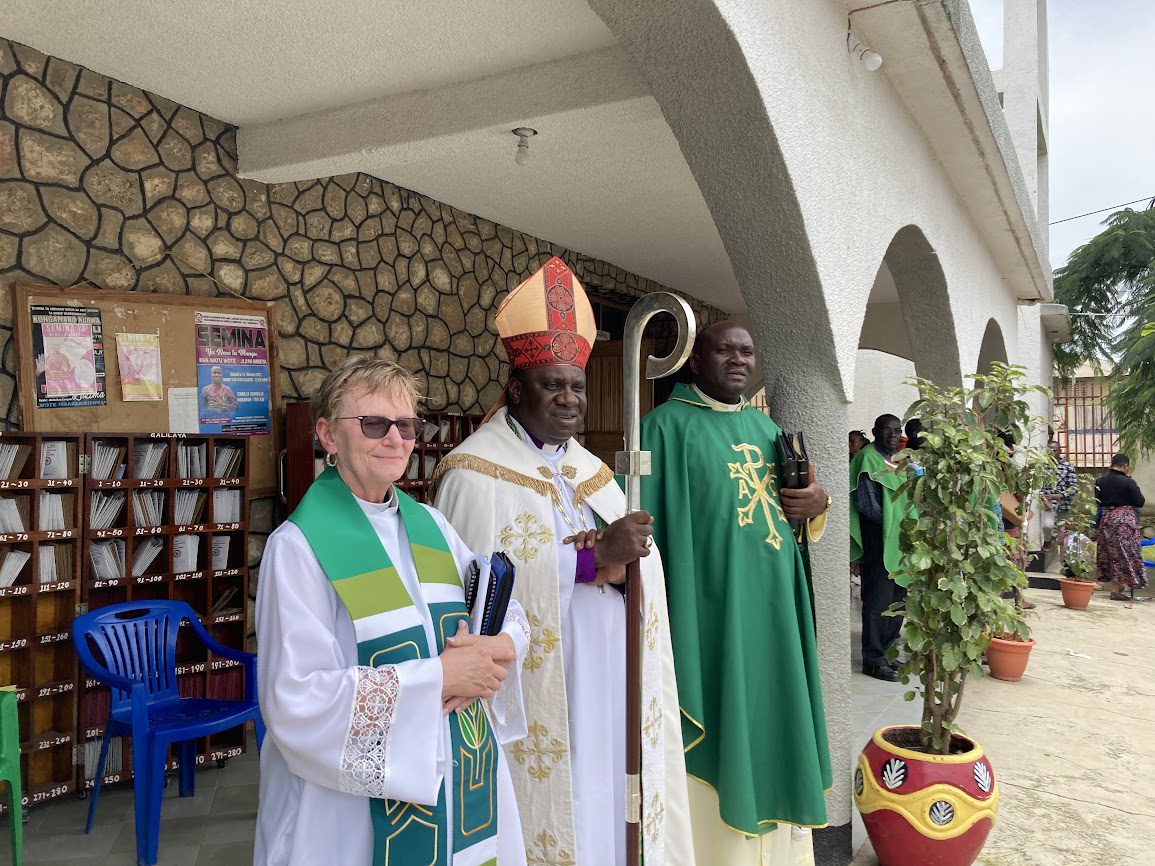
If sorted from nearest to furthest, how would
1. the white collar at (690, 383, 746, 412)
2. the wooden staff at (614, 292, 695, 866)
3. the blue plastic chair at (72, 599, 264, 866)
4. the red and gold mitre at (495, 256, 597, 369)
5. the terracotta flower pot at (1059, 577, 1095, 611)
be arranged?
the wooden staff at (614, 292, 695, 866) < the red and gold mitre at (495, 256, 597, 369) < the white collar at (690, 383, 746, 412) < the blue plastic chair at (72, 599, 264, 866) < the terracotta flower pot at (1059, 577, 1095, 611)

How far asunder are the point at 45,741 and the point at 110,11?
3.04 m

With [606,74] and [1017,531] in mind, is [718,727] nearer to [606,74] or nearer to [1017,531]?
[606,74]

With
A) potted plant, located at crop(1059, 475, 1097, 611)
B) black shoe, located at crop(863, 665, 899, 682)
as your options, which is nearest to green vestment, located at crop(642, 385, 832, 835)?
black shoe, located at crop(863, 665, 899, 682)

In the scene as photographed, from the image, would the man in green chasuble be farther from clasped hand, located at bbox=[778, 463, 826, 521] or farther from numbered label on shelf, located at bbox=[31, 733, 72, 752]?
numbered label on shelf, located at bbox=[31, 733, 72, 752]

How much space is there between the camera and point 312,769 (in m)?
1.55

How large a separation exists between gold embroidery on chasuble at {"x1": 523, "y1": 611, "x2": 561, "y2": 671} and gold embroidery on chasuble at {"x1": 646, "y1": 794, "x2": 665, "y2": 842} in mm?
515

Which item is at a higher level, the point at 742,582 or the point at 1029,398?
the point at 1029,398

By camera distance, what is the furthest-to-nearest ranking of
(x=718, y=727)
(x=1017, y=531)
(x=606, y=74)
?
1. (x=1017, y=531)
2. (x=606, y=74)
3. (x=718, y=727)

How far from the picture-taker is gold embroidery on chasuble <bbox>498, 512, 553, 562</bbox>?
228 centimetres

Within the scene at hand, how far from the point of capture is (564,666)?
2.30 m

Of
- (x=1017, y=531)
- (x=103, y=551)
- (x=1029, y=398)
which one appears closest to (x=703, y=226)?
(x=1017, y=531)

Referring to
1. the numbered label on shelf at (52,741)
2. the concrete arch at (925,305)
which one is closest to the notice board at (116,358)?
the numbered label on shelf at (52,741)

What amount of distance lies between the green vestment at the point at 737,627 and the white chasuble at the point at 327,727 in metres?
1.24

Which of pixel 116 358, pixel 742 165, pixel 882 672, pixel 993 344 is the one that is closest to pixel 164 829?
pixel 116 358
